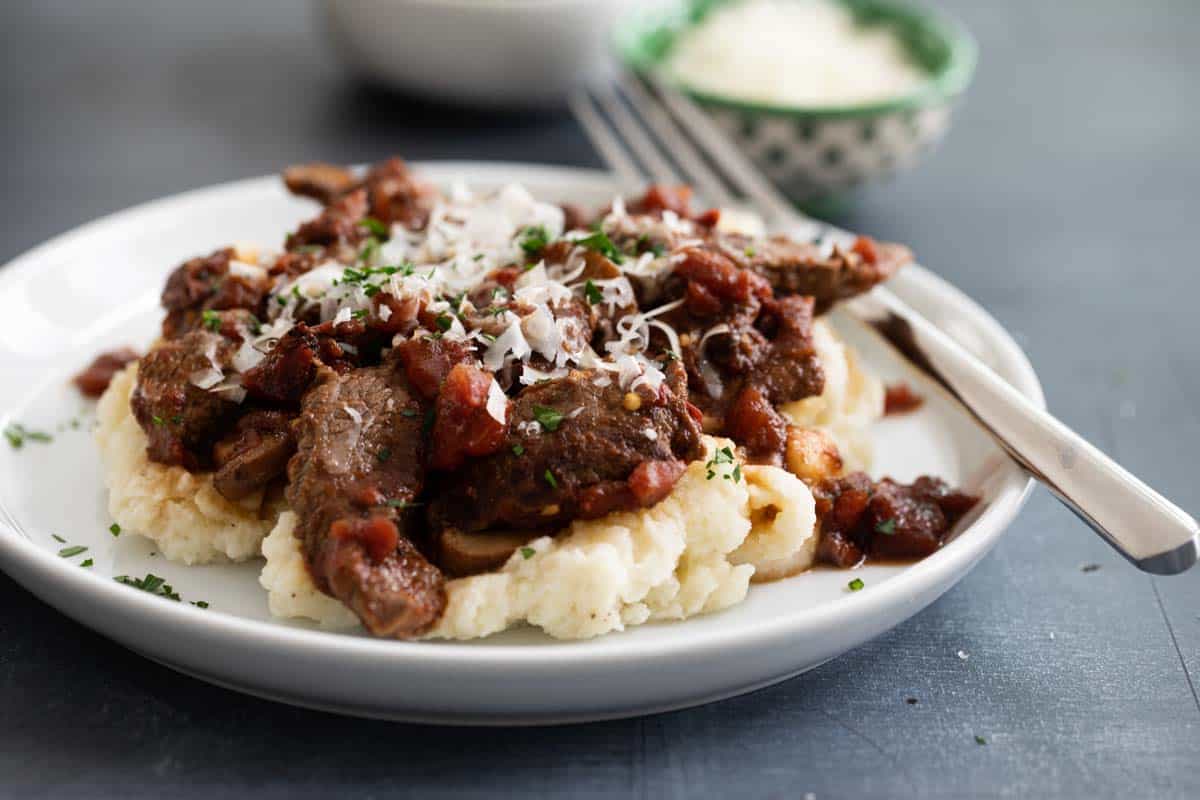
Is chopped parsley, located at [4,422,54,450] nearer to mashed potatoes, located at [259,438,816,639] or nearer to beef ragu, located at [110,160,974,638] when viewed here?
beef ragu, located at [110,160,974,638]

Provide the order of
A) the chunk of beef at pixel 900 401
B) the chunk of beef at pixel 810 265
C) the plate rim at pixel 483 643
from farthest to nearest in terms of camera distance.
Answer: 1. the chunk of beef at pixel 900 401
2. the chunk of beef at pixel 810 265
3. the plate rim at pixel 483 643

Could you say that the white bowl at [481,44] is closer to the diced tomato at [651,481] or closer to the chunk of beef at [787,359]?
the chunk of beef at [787,359]

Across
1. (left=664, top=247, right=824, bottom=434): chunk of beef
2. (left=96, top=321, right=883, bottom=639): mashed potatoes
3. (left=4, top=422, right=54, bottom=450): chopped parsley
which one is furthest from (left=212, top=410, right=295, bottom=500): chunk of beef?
(left=664, top=247, right=824, bottom=434): chunk of beef

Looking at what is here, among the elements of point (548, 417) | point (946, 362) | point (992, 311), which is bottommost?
point (992, 311)

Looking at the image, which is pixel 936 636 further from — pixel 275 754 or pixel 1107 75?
pixel 1107 75

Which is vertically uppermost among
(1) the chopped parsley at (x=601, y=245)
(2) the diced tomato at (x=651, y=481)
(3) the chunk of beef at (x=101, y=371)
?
(1) the chopped parsley at (x=601, y=245)

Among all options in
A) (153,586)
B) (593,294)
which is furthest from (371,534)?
(593,294)

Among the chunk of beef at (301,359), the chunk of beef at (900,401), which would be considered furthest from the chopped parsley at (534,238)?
the chunk of beef at (900,401)

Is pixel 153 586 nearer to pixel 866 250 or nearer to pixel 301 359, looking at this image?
pixel 301 359
